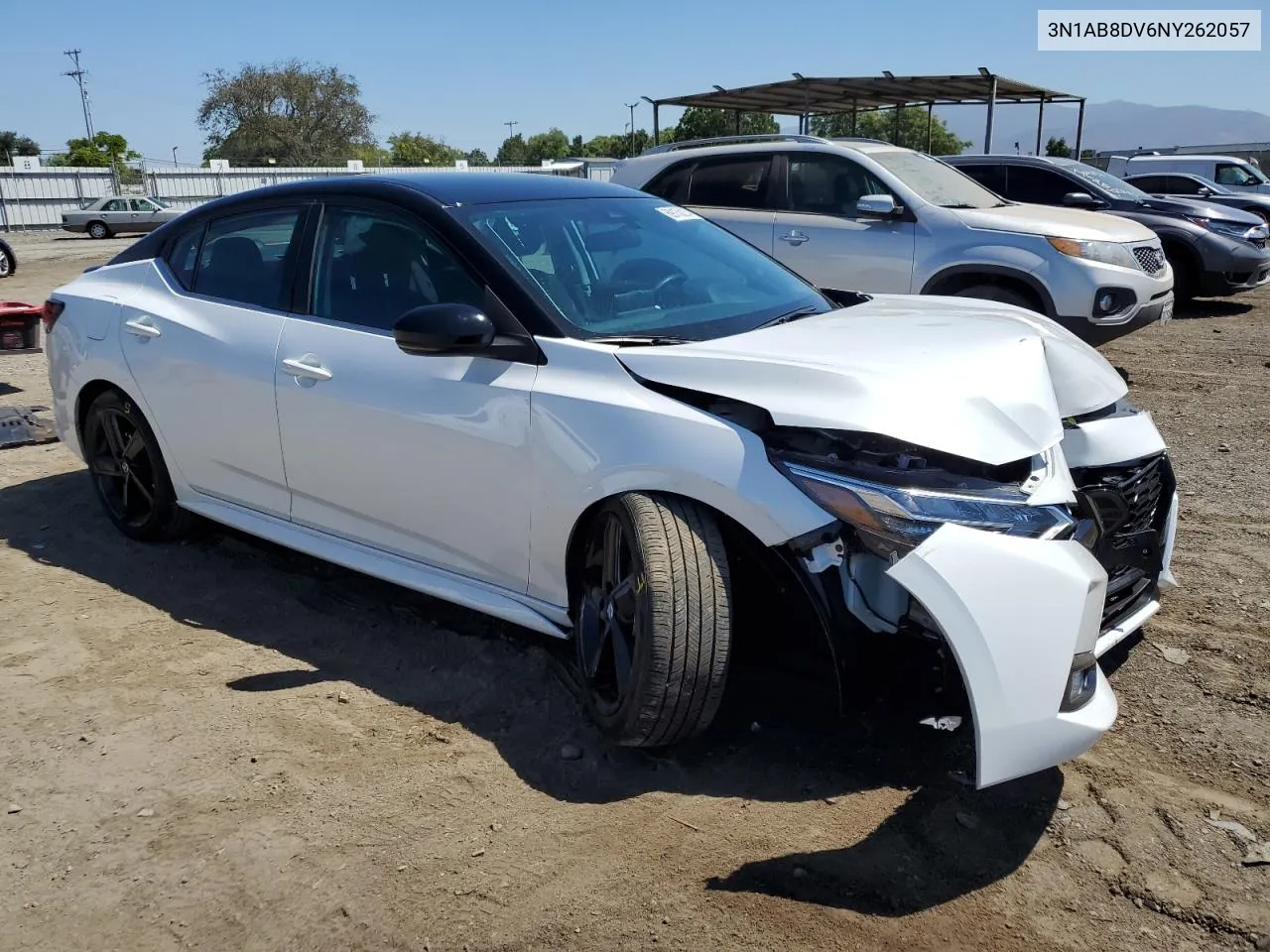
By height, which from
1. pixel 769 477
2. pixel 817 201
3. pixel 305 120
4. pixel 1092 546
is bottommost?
pixel 1092 546

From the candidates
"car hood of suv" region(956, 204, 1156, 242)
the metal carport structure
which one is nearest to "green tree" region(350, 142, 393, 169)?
the metal carport structure

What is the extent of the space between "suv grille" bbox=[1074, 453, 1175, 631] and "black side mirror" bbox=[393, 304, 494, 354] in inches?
71.7

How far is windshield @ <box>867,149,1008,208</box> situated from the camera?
26.8ft

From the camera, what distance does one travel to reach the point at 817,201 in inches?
332

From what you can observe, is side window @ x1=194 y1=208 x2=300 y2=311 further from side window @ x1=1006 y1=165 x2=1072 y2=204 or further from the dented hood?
side window @ x1=1006 y1=165 x2=1072 y2=204

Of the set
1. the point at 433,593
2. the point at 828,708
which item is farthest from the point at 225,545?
the point at 828,708

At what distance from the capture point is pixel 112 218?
1323 inches

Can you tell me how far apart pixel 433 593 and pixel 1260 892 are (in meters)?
2.43

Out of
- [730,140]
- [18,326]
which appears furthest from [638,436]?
[730,140]

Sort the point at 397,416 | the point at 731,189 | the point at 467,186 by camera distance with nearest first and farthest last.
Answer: the point at 397,416
the point at 467,186
the point at 731,189

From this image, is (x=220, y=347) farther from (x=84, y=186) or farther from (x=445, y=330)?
(x=84, y=186)

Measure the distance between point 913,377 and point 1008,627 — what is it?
717 millimetres

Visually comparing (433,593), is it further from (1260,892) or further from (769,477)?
(1260,892)

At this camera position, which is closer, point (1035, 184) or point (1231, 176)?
point (1035, 184)
